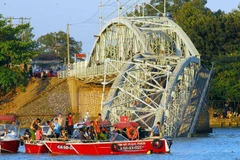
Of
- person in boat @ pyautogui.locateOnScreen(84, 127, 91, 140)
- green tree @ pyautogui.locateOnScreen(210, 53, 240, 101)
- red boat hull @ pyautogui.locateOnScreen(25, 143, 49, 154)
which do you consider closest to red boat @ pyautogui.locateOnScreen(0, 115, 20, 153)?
red boat hull @ pyautogui.locateOnScreen(25, 143, 49, 154)

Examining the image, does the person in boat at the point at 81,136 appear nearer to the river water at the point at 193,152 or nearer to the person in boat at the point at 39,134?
the river water at the point at 193,152

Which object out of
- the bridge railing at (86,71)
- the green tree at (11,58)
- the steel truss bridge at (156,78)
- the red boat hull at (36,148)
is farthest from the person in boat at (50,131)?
the green tree at (11,58)

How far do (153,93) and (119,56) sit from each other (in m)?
25.2

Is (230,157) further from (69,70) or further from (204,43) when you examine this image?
(204,43)

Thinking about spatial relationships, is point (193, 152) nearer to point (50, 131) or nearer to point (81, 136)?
point (81, 136)

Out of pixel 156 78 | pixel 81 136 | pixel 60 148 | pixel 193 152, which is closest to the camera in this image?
pixel 81 136

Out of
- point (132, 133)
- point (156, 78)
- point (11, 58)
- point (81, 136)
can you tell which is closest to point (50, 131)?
point (81, 136)

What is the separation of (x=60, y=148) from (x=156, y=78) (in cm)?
2087

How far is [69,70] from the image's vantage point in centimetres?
12444

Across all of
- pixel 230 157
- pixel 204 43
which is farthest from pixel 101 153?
pixel 204 43

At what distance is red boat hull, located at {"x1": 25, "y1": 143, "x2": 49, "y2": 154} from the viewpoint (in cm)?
7238

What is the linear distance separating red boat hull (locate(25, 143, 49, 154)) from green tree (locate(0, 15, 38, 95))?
4949 cm

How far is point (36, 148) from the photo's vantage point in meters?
72.8

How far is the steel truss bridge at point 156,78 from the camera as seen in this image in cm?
8438
